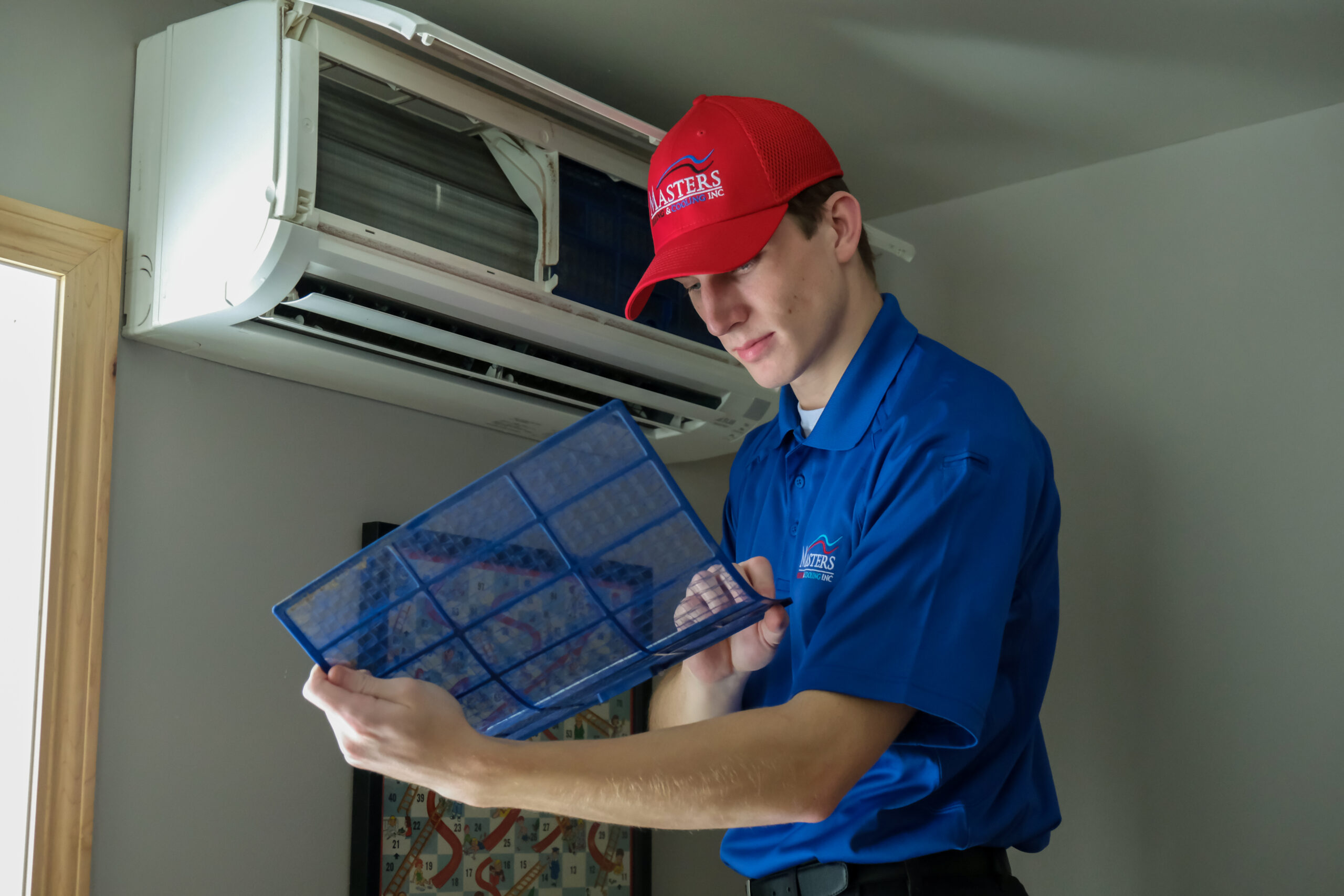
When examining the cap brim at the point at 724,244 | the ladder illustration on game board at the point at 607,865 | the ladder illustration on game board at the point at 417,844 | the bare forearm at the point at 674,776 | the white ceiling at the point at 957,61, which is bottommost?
the ladder illustration on game board at the point at 607,865

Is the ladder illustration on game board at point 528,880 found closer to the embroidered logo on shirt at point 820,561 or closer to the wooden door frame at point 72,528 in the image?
the wooden door frame at point 72,528

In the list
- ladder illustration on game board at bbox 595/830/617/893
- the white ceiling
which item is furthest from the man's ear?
ladder illustration on game board at bbox 595/830/617/893

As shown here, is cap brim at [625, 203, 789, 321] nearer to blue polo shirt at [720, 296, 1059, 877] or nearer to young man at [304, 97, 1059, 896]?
young man at [304, 97, 1059, 896]

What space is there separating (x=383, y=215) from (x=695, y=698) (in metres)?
0.81

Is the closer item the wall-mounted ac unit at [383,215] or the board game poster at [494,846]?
the wall-mounted ac unit at [383,215]

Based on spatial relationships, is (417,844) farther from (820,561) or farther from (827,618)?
(827,618)

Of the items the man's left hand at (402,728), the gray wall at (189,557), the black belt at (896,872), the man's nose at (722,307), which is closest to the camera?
the man's left hand at (402,728)

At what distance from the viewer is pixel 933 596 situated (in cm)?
96

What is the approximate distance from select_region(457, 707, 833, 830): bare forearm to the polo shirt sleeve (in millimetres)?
80

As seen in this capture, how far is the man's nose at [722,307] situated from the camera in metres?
1.22

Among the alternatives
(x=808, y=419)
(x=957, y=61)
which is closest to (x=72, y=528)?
(x=808, y=419)

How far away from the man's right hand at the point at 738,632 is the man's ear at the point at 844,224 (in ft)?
1.23

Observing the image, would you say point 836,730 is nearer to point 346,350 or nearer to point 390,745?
point 390,745

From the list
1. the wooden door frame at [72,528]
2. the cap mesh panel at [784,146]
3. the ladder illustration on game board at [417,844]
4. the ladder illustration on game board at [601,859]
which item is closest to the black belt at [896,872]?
the cap mesh panel at [784,146]
